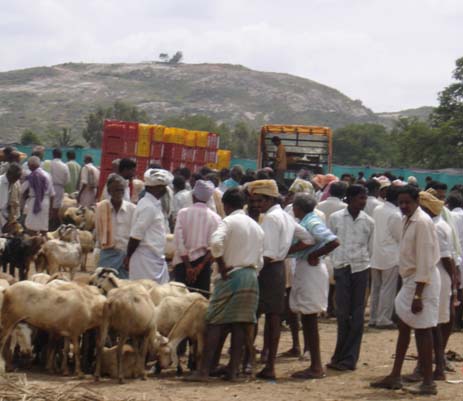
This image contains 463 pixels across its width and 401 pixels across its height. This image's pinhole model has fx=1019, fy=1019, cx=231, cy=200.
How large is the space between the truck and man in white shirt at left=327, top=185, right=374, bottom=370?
15.3m

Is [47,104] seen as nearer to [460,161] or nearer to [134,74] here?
[134,74]

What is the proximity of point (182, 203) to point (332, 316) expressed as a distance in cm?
268

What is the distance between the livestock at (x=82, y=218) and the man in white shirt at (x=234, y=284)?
10796 millimetres

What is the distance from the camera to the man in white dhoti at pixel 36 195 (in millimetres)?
15477

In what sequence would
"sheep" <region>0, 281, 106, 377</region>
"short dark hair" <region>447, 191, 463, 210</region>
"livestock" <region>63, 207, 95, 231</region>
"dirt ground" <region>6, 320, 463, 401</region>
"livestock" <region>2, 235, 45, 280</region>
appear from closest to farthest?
1. "dirt ground" <region>6, 320, 463, 401</region>
2. "sheep" <region>0, 281, 106, 377</region>
3. "livestock" <region>2, 235, 45, 280</region>
4. "short dark hair" <region>447, 191, 463, 210</region>
5. "livestock" <region>63, 207, 95, 231</region>

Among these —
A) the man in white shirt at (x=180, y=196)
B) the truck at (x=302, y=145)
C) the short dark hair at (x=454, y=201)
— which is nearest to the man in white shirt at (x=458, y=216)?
the short dark hair at (x=454, y=201)

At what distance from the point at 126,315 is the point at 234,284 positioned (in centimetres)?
101

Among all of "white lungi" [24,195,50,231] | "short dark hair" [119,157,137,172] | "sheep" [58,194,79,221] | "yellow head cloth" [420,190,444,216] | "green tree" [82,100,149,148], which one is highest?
"green tree" [82,100,149,148]

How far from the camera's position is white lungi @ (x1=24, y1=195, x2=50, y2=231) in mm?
15609

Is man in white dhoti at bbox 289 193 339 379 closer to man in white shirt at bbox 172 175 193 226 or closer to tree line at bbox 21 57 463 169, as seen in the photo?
man in white shirt at bbox 172 175 193 226

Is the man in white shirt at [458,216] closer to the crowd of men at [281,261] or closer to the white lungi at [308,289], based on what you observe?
the crowd of men at [281,261]

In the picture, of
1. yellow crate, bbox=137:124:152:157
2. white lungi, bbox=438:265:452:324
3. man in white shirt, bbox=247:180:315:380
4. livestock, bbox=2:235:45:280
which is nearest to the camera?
man in white shirt, bbox=247:180:315:380

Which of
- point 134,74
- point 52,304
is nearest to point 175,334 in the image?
point 52,304

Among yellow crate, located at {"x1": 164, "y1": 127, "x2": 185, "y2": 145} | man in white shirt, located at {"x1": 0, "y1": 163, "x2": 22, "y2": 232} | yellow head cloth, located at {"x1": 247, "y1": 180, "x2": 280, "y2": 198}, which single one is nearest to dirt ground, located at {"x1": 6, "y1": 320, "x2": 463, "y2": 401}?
yellow head cloth, located at {"x1": 247, "y1": 180, "x2": 280, "y2": 198}
